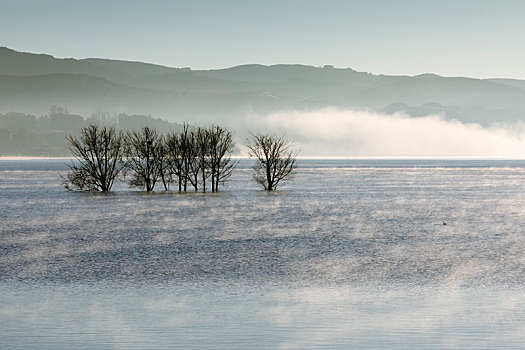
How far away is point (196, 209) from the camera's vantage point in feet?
200

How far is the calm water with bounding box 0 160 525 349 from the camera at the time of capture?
16422 millimetres

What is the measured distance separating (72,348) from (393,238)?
82.2 ft

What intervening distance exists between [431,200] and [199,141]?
28.0 m

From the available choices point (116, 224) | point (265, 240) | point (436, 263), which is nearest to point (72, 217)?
point (116, 224)

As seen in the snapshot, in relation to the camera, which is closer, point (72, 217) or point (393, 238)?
point (393, 238)

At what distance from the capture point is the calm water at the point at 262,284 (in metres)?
16.4

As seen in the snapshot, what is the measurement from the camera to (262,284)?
2309 cm

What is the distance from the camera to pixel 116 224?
1845 inches

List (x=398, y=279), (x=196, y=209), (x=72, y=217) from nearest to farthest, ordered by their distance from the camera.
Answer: (x=398, y=279) → (x=72, y=217) → (x=196, y=209)

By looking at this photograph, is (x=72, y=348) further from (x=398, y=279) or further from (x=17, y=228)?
(x=17, y=228)

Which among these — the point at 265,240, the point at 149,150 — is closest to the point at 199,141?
the point at 149,150

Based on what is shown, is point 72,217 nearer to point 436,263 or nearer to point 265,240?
point 265,240

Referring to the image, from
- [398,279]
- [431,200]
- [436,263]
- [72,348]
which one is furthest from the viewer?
[431,200]

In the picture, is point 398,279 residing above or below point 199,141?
below
